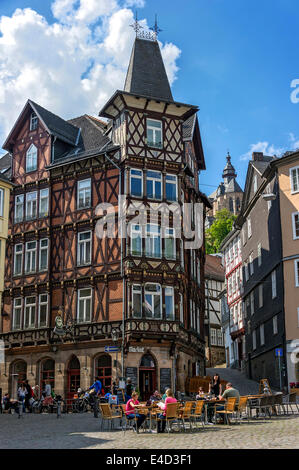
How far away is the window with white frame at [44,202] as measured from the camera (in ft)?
136

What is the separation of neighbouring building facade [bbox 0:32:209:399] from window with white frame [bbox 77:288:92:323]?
6 centimetres

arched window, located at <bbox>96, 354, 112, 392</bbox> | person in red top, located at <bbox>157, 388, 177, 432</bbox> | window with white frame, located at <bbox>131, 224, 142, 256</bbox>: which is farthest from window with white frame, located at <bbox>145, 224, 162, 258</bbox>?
person in red top, located at <bbox>157, 388, 177, 432</bbox>

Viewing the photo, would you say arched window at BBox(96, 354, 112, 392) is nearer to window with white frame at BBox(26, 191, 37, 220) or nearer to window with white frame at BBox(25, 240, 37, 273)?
window with white frame at BBox(25, 240, 37, 273)

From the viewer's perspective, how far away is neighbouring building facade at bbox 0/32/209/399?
1442 inches

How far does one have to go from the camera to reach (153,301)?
3681 centimetres

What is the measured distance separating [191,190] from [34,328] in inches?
536

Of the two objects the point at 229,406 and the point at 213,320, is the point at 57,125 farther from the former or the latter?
the point at 213,320

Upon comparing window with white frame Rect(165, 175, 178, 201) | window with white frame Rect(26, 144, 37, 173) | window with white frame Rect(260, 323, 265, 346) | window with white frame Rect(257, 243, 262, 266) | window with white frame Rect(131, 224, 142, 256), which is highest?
window with white frame Rect(26, 144, 37, 173)

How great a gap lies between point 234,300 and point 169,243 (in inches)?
942

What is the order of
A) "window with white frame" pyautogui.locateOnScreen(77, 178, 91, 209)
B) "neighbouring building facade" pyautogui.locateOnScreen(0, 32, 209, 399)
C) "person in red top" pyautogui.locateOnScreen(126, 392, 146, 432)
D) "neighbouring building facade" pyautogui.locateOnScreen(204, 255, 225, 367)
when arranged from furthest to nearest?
"neighbouring building facade" pyautogui.locateOnScreen(204, 255, 225, 367), "window with white frame" pyautogui.locateOnScreen(77, 178, 91, 209), "neighbouring building facade" pyautogui.locateOnScreen(0, 32, 209, 399), "person in red top" pyautogui.locateOnScreen(126, 392, 146, 432)

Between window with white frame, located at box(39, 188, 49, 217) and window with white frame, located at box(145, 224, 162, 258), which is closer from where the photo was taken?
window with white frame, located at box(145, 224, 162, 258)

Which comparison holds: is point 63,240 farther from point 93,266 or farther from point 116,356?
point 116,356

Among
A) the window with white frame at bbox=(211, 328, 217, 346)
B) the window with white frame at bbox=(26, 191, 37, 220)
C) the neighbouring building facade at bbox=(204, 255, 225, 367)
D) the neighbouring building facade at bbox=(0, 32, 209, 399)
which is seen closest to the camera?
the neighbouring building facade at bbox=(0, 32, 209, 399)

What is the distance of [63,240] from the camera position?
40.4m
